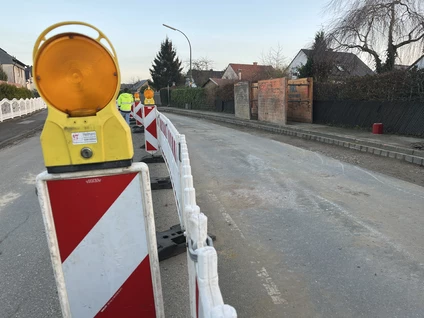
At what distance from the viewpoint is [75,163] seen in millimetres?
1917

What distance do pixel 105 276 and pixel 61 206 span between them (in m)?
0.55

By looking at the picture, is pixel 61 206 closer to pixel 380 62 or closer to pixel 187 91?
pixel 380 62

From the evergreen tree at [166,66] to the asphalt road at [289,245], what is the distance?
179 feet

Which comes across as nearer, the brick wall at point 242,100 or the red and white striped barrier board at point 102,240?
the red and white striped barrier board at point 102,240

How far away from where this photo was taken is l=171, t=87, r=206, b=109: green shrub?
105 ft

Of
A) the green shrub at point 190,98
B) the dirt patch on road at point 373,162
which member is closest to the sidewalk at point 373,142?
the dirt patch on road at point 373,162

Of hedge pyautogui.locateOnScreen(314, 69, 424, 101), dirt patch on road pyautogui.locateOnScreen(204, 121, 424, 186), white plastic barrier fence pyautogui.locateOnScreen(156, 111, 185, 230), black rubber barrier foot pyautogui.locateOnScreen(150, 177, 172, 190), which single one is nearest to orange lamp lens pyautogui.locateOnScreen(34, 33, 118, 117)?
white plastic barrier fence pyautogui.locateOnScreen(156, 111, 185, 230)

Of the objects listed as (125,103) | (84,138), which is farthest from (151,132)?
(125,103)

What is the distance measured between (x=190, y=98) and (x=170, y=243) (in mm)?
31993

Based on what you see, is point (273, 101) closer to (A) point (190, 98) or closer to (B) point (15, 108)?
(B) point (15, 108)

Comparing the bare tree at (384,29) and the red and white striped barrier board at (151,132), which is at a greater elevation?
the bare tree at (384,29)

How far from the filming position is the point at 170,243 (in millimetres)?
3672

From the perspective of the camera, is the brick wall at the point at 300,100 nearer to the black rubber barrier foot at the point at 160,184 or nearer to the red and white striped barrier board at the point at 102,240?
the black rubber barrier foot at the point at 160,184

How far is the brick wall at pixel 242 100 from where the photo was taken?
20.9 metres
